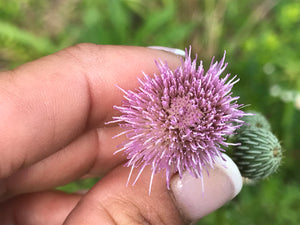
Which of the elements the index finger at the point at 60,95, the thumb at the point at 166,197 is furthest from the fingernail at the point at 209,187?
the index finger at the point at 60,95

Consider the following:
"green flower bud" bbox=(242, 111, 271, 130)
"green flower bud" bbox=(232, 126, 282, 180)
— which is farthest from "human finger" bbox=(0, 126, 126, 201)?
"green flower bud" bbox=(242, 111, 271, 130)

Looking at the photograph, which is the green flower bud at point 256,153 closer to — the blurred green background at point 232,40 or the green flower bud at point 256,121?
the green flower bud at point 256,121

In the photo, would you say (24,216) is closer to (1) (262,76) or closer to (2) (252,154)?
(2) (252,154)

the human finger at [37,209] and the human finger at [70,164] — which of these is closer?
the human finger at [70,164]

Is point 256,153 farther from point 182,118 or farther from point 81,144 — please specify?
point 81,144

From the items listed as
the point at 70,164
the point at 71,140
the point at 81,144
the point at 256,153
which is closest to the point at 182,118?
the point at 256,153

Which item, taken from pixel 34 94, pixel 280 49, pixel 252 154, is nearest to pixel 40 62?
pixel 34 94
